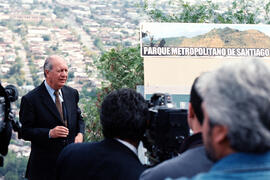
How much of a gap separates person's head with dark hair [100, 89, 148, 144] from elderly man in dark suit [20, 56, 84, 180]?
1796 millimetres

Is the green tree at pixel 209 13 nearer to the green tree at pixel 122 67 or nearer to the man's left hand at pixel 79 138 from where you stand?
the green tree at pixel 122 67

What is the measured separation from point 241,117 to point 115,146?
1310 mm

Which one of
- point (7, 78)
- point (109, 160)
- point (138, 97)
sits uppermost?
point (138, 97)

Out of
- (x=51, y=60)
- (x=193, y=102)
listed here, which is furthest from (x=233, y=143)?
(x=51, y=60)

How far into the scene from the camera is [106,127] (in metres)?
2.38

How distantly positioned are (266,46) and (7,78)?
20.5 feet

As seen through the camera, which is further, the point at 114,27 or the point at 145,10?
the point at 114,27

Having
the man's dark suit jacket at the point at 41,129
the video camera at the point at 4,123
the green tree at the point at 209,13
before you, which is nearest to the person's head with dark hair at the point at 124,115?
the video camera at the point at 4,123

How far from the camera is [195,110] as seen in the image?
1688mm

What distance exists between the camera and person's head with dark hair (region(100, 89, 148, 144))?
2.35 metres

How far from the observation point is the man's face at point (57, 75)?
14.2 feet

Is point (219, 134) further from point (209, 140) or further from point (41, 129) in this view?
point (41, 129)

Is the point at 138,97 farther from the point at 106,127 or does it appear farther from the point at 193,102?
the point at 193,102

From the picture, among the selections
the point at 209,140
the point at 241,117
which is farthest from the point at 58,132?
the point at 241,117
